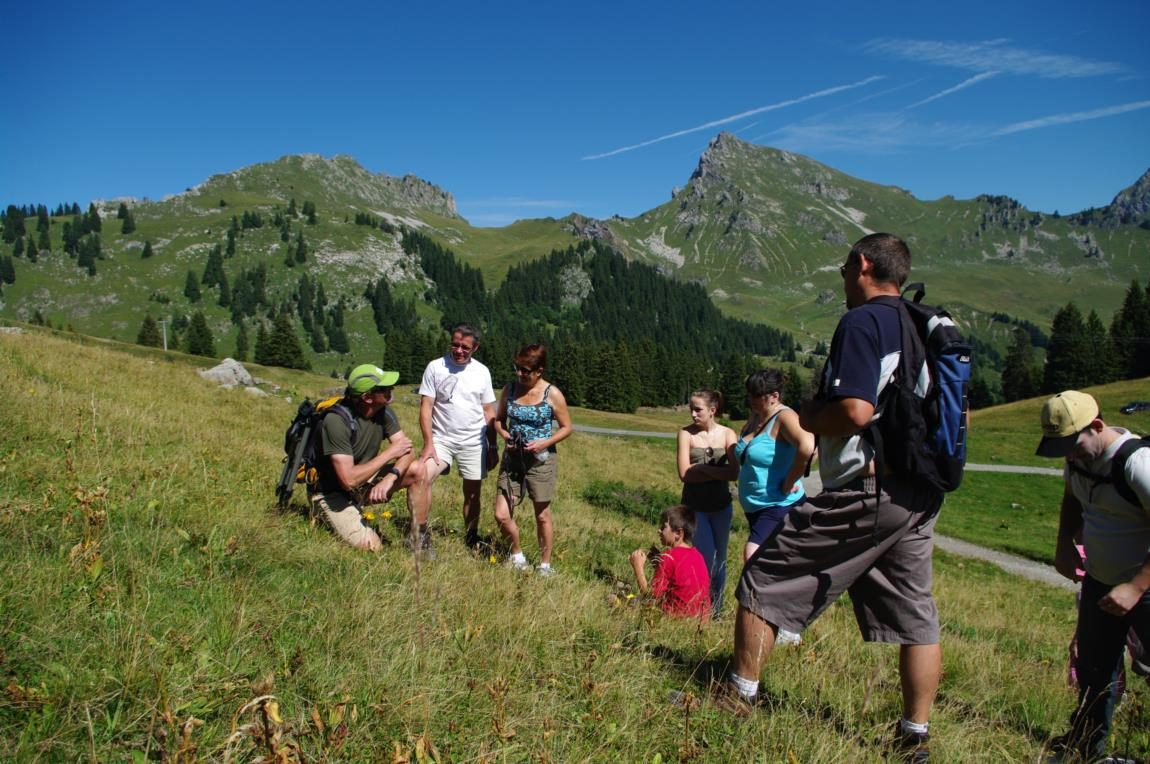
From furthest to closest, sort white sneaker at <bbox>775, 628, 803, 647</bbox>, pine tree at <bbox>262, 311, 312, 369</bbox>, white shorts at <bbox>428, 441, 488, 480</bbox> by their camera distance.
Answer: pine tree at <bbox>262, 311, 312, 369</bbox>
white shorts at <bbox>428, 441, 488, 480</bbox>
white sneaker at <bbox>775, 628, 803, 647</bbox>

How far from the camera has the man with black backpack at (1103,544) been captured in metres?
3.95

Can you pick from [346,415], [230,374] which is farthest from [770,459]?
[230,374]

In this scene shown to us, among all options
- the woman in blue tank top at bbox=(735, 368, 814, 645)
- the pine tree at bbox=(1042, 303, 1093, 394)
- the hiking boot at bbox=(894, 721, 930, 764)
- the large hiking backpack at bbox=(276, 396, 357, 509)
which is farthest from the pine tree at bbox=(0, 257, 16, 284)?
the hiking boot at bbox=(894, 721, 930, 764)

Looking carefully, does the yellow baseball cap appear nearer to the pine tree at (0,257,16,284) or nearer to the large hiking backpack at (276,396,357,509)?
the large hiking backpack at (276,396,357,509)

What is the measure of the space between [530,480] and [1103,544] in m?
4.75

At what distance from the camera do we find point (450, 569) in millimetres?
5055

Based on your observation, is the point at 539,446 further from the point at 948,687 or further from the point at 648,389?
the point at 648,389

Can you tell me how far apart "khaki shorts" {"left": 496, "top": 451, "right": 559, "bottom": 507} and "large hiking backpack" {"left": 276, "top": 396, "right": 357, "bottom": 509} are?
1.65 metres

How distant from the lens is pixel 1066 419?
4.16m

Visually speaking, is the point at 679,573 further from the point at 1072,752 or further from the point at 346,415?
the point at 346,415

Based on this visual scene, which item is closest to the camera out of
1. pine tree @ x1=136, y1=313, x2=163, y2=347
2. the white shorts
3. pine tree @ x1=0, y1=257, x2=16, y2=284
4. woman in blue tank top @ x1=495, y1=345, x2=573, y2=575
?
woman in blue tank top @ x1=495, y1=345, x2=573, y2=575

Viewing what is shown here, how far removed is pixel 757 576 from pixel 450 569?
245 cm

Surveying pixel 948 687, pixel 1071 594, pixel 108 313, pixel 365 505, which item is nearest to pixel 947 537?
pixel 1071 594

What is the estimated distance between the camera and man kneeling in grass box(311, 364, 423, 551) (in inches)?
240
